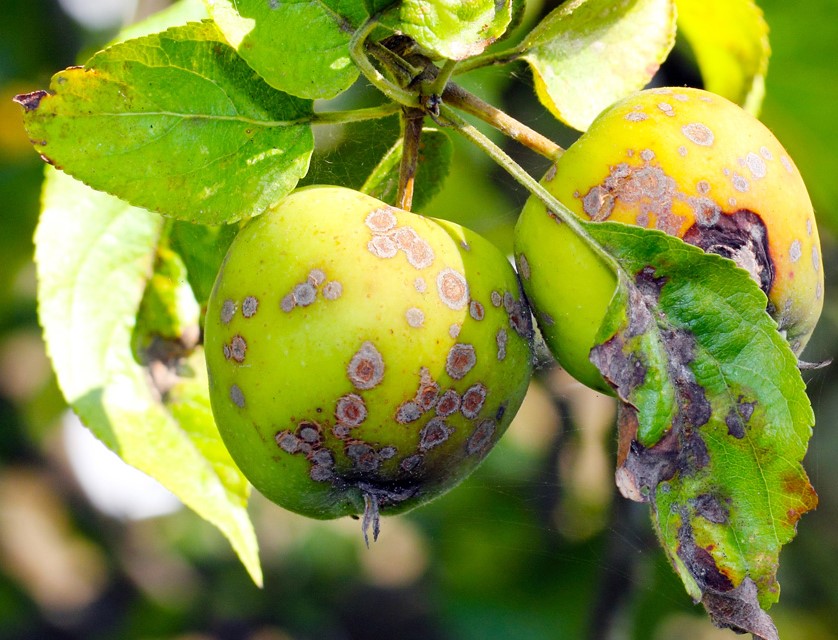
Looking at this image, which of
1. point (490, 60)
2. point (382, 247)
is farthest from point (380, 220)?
point (490, 60)

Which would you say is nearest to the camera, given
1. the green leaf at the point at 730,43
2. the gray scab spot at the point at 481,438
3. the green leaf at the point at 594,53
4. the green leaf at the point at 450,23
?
the green leaf at the point at 450,23

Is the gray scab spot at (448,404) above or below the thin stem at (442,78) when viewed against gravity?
below

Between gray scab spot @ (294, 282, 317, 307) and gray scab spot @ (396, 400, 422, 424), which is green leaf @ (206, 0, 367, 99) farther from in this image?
gray scab spot @ (396, 400, 422, 424)

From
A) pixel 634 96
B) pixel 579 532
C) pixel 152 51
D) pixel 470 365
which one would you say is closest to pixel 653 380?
pixel 470 365

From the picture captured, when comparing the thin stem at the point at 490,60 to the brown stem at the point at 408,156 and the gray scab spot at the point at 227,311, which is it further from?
the gray scab spot at the point at 227,311

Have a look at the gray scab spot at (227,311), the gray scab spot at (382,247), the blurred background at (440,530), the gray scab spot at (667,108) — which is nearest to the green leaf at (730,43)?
the blurred background at (440,530)

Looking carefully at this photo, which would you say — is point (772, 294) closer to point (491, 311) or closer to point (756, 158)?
point (756, 158)
